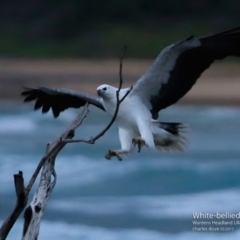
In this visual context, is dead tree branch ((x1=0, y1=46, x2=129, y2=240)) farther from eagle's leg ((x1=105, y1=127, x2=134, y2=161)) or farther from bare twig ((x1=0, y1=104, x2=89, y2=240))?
eagle's leg ((x1=105, y1=127, x2=134, y2=161))

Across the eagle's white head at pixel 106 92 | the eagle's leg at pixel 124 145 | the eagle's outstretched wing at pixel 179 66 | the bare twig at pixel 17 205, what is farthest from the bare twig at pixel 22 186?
the eagle's outstretched wing at pixel 179 66

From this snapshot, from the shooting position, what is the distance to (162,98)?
3742mm

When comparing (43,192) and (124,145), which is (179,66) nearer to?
(124,145)

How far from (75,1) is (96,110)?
2.14ft

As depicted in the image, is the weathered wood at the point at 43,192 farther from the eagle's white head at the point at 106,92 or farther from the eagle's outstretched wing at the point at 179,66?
the eagle's outstretched wing at the point at 179,66

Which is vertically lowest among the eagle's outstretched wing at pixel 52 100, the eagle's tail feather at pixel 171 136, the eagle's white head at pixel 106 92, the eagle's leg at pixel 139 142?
the eagle's leg at pixel 139 142

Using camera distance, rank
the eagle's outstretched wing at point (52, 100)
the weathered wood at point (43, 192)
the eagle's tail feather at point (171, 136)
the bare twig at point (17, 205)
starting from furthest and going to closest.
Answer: the eagle's outstretched wing at point (52, 100) → the eagle's tail feather at point (171, 136) → the weathered wood at point (43, 192) → the bare twig at point (17, 205)

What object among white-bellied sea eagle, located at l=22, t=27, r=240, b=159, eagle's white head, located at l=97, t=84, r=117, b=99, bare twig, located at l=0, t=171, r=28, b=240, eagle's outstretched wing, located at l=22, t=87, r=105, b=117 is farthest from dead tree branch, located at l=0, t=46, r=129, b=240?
eagle's outstretched wing, located at l=22, t=87, r=105, b=117

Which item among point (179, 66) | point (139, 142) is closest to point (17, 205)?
point (139, 142)

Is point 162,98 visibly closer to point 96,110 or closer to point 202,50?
point 202,50

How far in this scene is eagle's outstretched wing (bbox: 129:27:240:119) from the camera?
3475 mm

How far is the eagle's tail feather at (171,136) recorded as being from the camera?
3704mm

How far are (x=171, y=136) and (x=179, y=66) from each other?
35 cm

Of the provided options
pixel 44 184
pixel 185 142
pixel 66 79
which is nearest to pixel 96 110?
pixel 66 79
